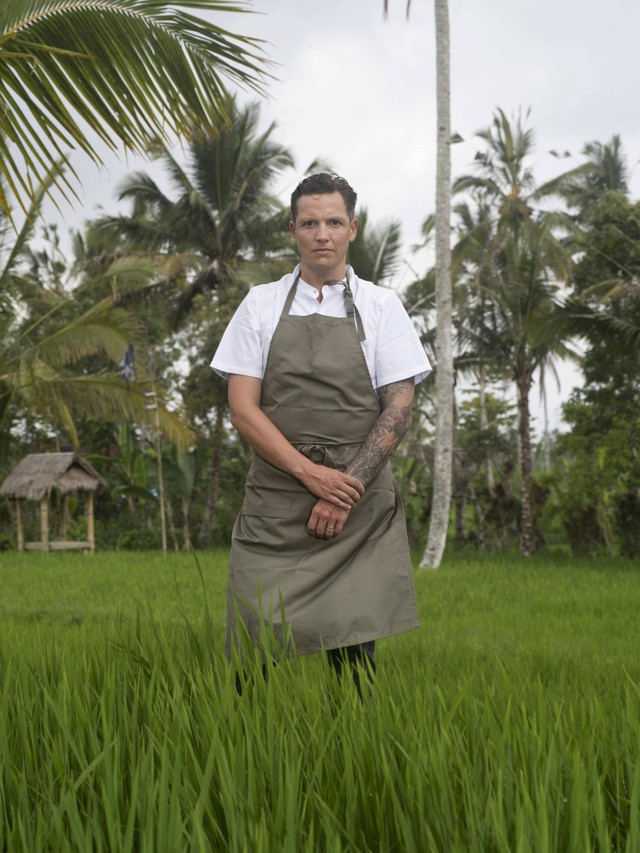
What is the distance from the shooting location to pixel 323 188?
2.65 meters

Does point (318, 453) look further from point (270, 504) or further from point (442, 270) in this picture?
point (442, 270)

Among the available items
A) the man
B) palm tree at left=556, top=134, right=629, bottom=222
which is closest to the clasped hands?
the man

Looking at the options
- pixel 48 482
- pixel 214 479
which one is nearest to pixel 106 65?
pixel 48 482

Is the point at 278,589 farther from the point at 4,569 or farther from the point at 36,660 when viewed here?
the point at 4,569

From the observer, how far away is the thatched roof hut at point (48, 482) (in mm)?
17000

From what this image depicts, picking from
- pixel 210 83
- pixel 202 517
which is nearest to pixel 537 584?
pixel 210 83

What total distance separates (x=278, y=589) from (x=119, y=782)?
894 mm

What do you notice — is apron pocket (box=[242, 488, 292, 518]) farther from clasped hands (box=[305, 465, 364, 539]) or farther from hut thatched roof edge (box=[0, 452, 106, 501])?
hut thatched roof edge (box=[0, 452, 106, 501])

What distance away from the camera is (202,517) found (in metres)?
23.4

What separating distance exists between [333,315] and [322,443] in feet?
1.25

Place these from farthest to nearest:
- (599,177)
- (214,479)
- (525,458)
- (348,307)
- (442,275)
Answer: (599,177) < (214,479) < (525,458) < (442,275) < (348,307)

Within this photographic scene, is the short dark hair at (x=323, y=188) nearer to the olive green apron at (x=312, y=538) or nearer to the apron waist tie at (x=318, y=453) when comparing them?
the olive green apron at (x=312, y=538)

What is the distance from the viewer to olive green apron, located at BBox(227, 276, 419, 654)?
254 centimetres

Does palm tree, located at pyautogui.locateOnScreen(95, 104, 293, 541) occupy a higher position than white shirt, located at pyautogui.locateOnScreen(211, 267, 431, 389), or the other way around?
palm tree, located at pyautogui.locateOnScreen(95, 104, 293, 541)
